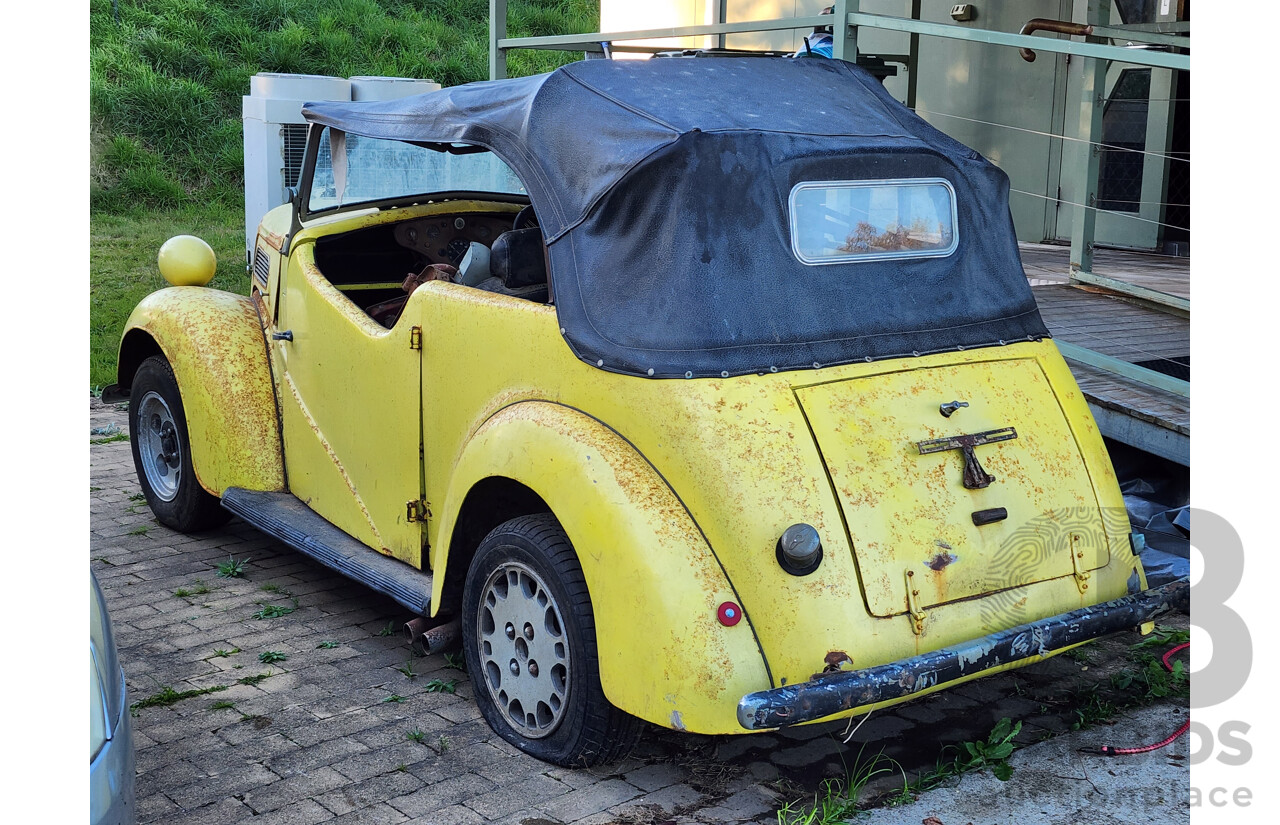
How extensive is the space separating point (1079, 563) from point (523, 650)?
5.34 ft

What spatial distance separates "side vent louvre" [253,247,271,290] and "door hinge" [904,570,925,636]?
3210 mm

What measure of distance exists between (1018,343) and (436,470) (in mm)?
1941

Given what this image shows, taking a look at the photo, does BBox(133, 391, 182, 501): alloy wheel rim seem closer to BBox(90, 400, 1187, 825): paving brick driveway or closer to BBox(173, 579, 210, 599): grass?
BBox(173, 579, 210, 599): grass

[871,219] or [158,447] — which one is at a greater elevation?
[871,219]

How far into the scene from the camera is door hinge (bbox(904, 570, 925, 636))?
3.10 metres

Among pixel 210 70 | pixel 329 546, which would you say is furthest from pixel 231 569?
pixel 210 70

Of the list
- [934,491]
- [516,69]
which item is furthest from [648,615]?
[516,69]

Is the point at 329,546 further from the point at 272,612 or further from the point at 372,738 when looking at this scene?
the point at 372,738

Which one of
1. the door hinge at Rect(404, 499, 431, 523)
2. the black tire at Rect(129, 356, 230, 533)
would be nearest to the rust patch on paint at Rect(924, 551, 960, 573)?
the door hinge at Rect(404, 499, 431, 523)

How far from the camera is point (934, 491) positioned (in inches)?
129

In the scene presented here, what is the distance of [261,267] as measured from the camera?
5.25 metres

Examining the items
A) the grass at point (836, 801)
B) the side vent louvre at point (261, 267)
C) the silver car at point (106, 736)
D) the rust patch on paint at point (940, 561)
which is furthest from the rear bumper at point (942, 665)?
the side vent louvre at point (261, 267)

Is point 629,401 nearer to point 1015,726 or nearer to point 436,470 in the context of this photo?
point 436,470

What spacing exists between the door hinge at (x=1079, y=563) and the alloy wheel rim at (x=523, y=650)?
1469 mm
